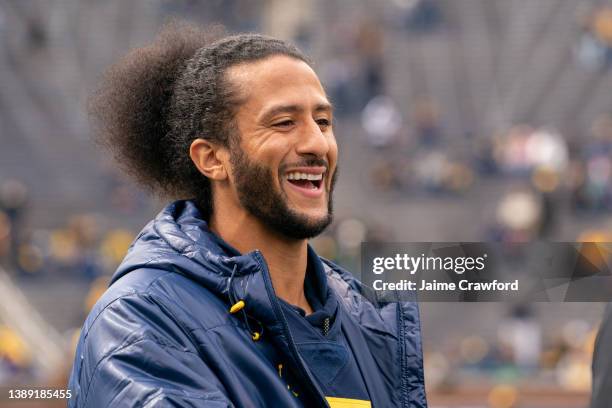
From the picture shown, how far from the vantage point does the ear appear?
2.78 meters

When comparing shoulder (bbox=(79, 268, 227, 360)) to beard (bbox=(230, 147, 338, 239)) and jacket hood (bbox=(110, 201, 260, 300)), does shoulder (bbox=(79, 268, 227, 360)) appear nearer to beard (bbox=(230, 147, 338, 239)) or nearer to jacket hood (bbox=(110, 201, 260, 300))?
jacket hood (bbox=(110, 201, 260, 300))

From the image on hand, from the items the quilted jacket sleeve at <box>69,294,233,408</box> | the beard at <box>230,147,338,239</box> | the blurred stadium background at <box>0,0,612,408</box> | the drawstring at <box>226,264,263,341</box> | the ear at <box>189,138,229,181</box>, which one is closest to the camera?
the quilted jacket sleeve at <box>69,294,233,408</box>

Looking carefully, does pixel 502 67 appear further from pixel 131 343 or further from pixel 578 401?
pixel 131 343

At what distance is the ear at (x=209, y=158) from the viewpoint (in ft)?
9.11

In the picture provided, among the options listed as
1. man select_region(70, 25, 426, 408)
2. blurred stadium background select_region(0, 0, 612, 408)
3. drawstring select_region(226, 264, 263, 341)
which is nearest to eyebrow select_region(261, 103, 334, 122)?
man select_region(70, 25, 426, 408)

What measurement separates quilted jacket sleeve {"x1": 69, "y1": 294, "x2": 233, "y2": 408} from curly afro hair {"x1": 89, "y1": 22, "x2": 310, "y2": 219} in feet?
1.68

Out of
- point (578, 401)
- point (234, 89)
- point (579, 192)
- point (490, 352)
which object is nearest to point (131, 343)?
point (234, 89)

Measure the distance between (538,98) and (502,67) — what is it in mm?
1679

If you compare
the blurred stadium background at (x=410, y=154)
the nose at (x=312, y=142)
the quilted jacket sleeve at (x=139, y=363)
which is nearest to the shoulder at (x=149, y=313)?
the quilted jacket sleeve at (x=139, y=363)

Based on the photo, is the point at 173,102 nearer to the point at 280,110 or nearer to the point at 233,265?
the point at 280,110

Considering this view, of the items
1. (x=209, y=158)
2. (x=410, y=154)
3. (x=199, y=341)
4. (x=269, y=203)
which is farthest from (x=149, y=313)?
(x=410, y=154)

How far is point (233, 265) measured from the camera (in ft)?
8.29

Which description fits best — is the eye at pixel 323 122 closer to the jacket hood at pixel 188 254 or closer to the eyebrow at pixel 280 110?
the eyebrow at pixel 280 110

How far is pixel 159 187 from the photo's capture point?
3.05 meters
